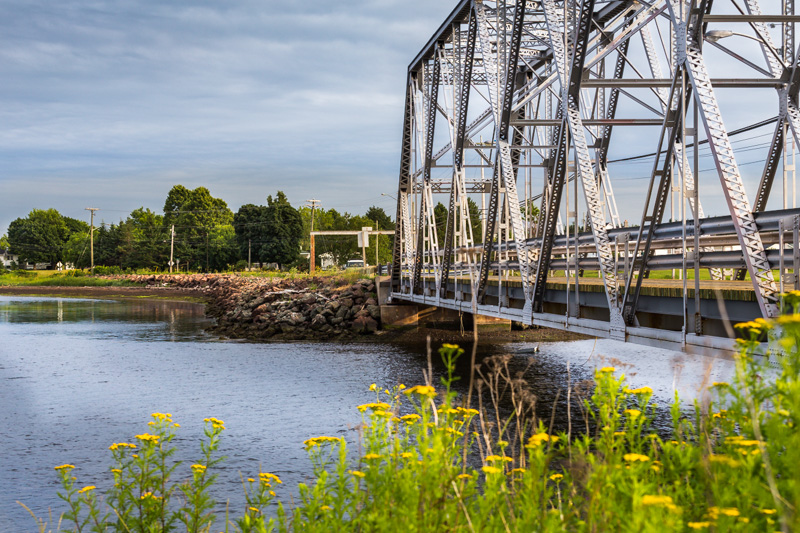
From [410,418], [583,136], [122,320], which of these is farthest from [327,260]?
[410,418]

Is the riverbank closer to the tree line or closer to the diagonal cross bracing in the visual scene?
the diagonal cross bracing

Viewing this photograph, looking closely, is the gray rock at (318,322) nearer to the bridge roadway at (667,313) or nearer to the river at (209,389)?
the river at (209,389)

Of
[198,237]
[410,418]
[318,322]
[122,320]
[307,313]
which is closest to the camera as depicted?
[410,418]

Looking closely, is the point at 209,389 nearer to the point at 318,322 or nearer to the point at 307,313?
the point at 318,322

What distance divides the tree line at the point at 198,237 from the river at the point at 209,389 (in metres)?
63.3

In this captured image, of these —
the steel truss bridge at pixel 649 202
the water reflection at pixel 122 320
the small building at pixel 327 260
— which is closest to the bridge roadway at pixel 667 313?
the steel truss bridge at pixel 649 202

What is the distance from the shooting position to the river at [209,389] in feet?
39.1

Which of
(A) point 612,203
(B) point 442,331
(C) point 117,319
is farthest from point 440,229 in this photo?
(A) point 612,203

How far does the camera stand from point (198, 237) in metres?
115

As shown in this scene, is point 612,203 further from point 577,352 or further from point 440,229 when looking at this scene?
point 440,229

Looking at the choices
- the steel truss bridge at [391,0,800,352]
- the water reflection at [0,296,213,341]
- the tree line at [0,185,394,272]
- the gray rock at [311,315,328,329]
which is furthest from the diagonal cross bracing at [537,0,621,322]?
the tree line at [0,185,394,272]

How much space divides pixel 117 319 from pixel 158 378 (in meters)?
26.3

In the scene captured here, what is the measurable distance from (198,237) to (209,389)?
323 feet

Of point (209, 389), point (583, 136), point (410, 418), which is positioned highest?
point (583, 136)
